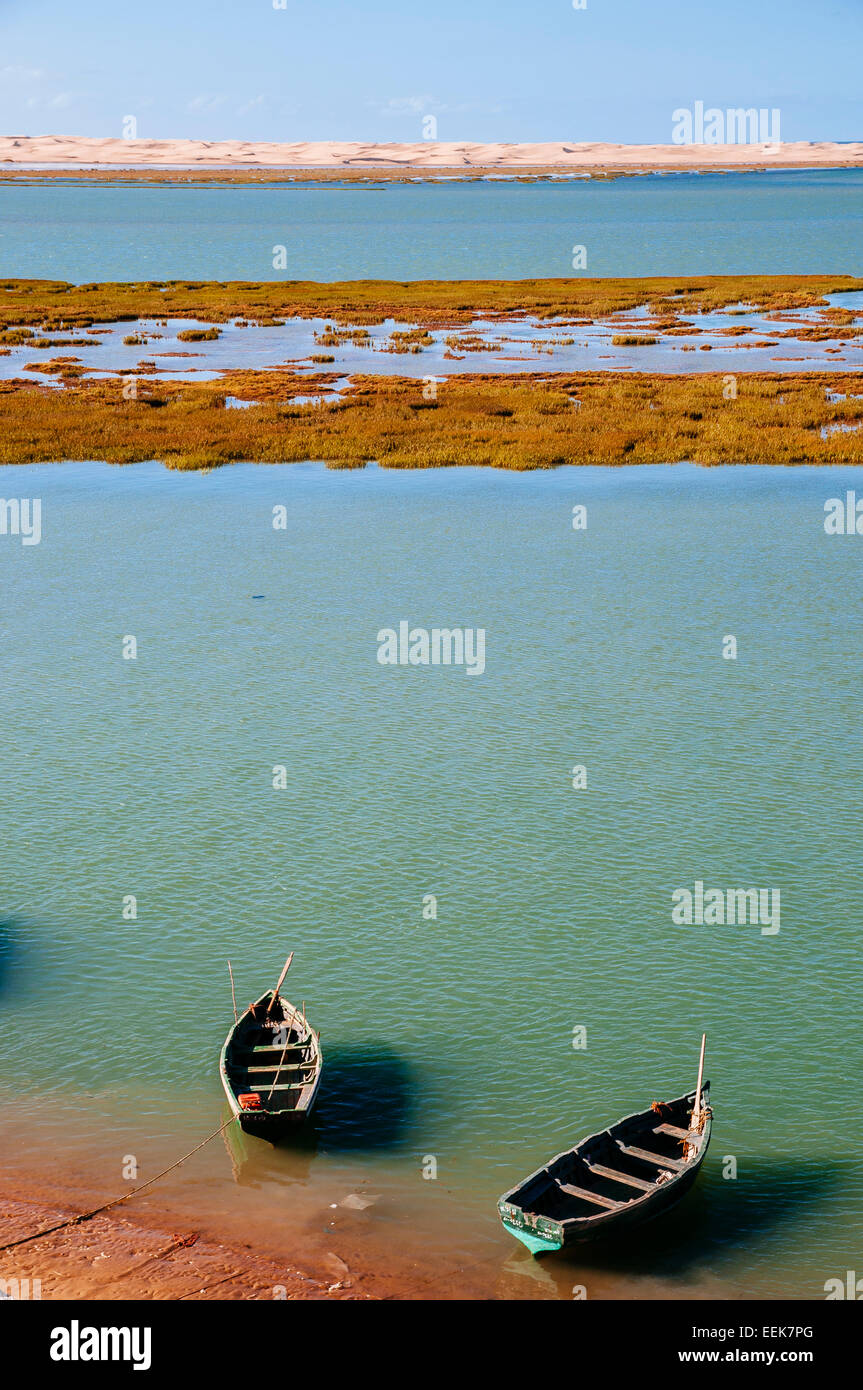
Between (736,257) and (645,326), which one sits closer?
(645,326)

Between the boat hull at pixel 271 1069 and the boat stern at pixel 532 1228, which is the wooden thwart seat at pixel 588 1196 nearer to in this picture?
the boat stern at pixel 532 1228

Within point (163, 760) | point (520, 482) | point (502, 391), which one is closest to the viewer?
point (163, 760)

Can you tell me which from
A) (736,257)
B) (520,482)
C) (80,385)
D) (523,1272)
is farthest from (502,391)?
(736,257)

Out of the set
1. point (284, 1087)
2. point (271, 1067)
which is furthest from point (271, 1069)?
point (284, 1087)

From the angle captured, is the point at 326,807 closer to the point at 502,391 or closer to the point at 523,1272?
the point at 523,1272

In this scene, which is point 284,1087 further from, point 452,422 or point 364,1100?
point 452,422

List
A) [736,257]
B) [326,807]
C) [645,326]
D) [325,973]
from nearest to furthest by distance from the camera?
[325,973], [326,807], [645,326], [736,257]
